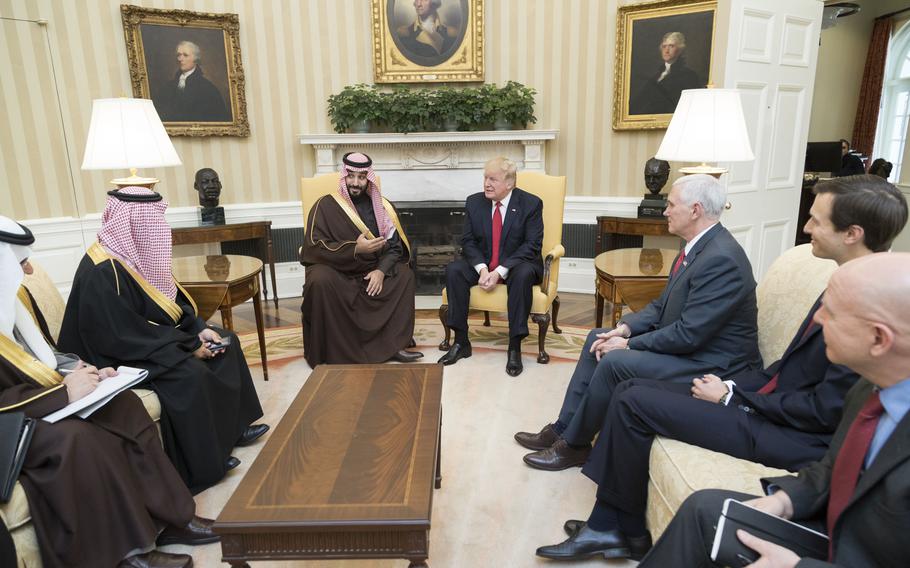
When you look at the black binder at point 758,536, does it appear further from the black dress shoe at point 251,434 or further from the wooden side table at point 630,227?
the wooden side table at point 630,227

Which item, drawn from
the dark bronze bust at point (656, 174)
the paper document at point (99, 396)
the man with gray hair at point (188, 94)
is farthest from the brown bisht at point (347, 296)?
the dark bronze bust at point (656, 174)

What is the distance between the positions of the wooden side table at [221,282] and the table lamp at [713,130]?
2.75 meters

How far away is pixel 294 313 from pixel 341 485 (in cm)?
393

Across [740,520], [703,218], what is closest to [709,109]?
[703,218]

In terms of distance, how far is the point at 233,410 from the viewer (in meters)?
2.88

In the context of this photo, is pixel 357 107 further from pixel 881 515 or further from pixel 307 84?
pixel 881 515

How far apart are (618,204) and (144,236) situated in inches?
175

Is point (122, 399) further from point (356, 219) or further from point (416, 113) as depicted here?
point (416, 113)

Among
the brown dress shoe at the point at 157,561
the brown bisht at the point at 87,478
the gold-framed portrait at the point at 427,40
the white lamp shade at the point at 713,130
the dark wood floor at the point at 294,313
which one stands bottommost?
the dark wood floor at the point at 294,313

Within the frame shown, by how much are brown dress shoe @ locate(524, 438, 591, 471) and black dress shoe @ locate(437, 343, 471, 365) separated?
1361mm

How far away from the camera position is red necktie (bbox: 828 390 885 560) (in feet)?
4.36

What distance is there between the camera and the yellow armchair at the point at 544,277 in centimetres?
407

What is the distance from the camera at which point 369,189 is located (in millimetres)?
4312

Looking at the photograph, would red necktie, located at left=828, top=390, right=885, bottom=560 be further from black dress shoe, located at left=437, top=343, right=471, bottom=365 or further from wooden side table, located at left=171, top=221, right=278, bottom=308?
wooden side table, located at left=171, top=221, right=278, bottom=308
